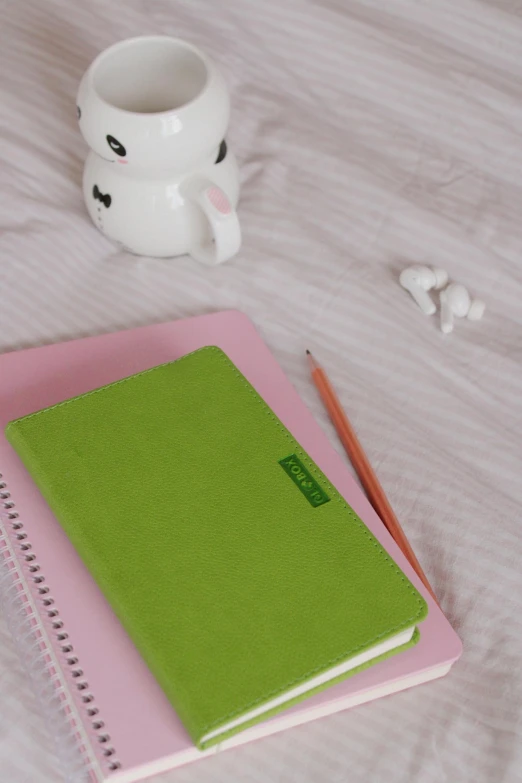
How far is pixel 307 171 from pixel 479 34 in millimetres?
230

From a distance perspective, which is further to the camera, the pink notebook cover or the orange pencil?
the orange pencil

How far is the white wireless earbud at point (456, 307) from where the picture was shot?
75 cm

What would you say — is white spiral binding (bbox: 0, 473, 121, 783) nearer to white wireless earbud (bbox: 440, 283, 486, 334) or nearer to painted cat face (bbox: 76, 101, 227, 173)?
painted cat face (bbox: 76, 101, 227, 173)

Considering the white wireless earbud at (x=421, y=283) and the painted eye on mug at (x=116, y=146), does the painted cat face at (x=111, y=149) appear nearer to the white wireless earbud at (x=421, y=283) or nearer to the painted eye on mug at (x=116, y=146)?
the painted eye on mug at (x=116, y=146)

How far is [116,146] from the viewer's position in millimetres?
689

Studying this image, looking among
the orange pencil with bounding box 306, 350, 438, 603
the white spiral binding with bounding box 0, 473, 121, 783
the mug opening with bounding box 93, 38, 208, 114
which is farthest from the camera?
the mug opening with bounding box 93, 38, 208, 114

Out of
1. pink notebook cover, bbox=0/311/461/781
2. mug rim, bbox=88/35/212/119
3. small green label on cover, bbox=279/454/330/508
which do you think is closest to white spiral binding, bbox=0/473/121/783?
pink notebook cover, bbox=0/311/461/781

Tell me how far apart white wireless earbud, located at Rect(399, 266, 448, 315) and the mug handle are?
142mm

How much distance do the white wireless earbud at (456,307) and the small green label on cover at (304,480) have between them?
0.22 meters

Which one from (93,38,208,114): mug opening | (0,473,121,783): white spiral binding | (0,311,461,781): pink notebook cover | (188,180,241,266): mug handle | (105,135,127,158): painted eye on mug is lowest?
(0,473,121,783): white spiral binding

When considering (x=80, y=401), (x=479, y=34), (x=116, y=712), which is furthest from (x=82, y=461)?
(x=479, y=34)

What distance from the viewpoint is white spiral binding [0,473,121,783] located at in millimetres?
499

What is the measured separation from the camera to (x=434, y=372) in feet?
2.38

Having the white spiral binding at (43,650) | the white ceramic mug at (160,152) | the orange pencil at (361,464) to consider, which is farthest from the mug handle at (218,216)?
the white spiral binding at (43,650)
